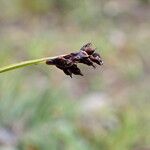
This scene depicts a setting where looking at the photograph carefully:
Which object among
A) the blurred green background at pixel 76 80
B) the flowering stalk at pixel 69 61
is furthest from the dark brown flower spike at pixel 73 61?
the blurred green background at pixel 76 80

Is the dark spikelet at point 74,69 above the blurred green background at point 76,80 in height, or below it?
below

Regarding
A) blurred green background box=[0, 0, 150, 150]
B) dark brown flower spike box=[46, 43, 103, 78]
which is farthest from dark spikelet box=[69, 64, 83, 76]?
blurred green background box=[0, 0, 150, 150]

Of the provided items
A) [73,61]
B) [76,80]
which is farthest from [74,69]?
[76,80]

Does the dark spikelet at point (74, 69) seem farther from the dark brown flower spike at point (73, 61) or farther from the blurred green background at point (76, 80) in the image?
the blurred green background at point (76, 80)

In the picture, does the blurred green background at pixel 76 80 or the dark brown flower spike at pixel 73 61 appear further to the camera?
the blurred green background at pixel 76 80

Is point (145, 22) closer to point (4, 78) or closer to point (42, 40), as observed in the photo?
point (42, 40)

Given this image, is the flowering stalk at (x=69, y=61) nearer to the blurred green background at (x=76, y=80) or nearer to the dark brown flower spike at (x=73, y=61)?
the dark brown flower spike at (x=73, y=61)

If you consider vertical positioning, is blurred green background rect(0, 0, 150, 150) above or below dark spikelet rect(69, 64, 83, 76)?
above

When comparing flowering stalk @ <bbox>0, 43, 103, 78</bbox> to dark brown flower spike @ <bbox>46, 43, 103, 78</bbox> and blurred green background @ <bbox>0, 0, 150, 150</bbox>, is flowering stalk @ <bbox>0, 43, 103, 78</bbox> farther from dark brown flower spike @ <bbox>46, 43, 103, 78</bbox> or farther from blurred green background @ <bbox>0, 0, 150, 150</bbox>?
blurred green background @ <bbox>0, 0, 150, 150</bbox>
